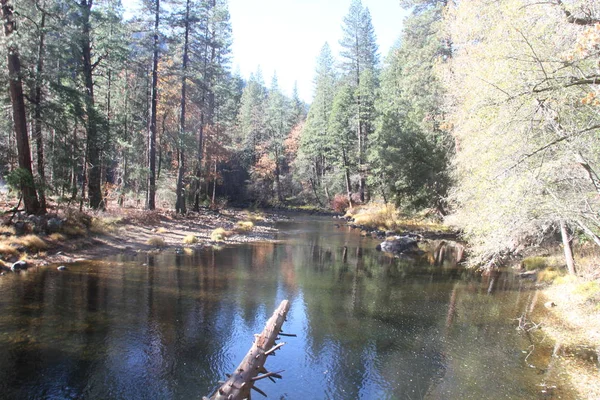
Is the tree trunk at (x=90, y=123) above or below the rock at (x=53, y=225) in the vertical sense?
above

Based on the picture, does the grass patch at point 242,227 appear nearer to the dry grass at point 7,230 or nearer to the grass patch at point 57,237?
the grass patch at point 57,237

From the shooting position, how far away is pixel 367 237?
24.4 metres

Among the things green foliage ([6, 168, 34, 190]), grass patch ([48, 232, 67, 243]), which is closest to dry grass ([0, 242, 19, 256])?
grass patch ([48, 232, 67, 243])

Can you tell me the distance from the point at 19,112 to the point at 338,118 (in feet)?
99.6

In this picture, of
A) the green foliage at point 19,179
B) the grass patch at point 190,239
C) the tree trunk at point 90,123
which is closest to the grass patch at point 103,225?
the tree trunk at point 90,123

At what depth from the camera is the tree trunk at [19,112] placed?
508 inches

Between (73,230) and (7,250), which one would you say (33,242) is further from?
(73,230)

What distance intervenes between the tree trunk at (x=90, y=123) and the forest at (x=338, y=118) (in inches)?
3.0

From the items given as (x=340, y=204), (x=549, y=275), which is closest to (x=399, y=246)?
(x=549, y=275)

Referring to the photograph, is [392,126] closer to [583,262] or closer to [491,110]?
[583,262]

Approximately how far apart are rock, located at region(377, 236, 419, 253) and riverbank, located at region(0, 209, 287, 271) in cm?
640

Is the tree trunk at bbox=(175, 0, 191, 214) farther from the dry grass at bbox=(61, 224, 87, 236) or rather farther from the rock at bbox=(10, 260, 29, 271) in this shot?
the rock at bbox=(10, 260, 29, 271)

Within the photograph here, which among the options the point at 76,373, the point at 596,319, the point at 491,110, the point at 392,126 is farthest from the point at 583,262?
the point at 392,126

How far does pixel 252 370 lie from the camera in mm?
5230
